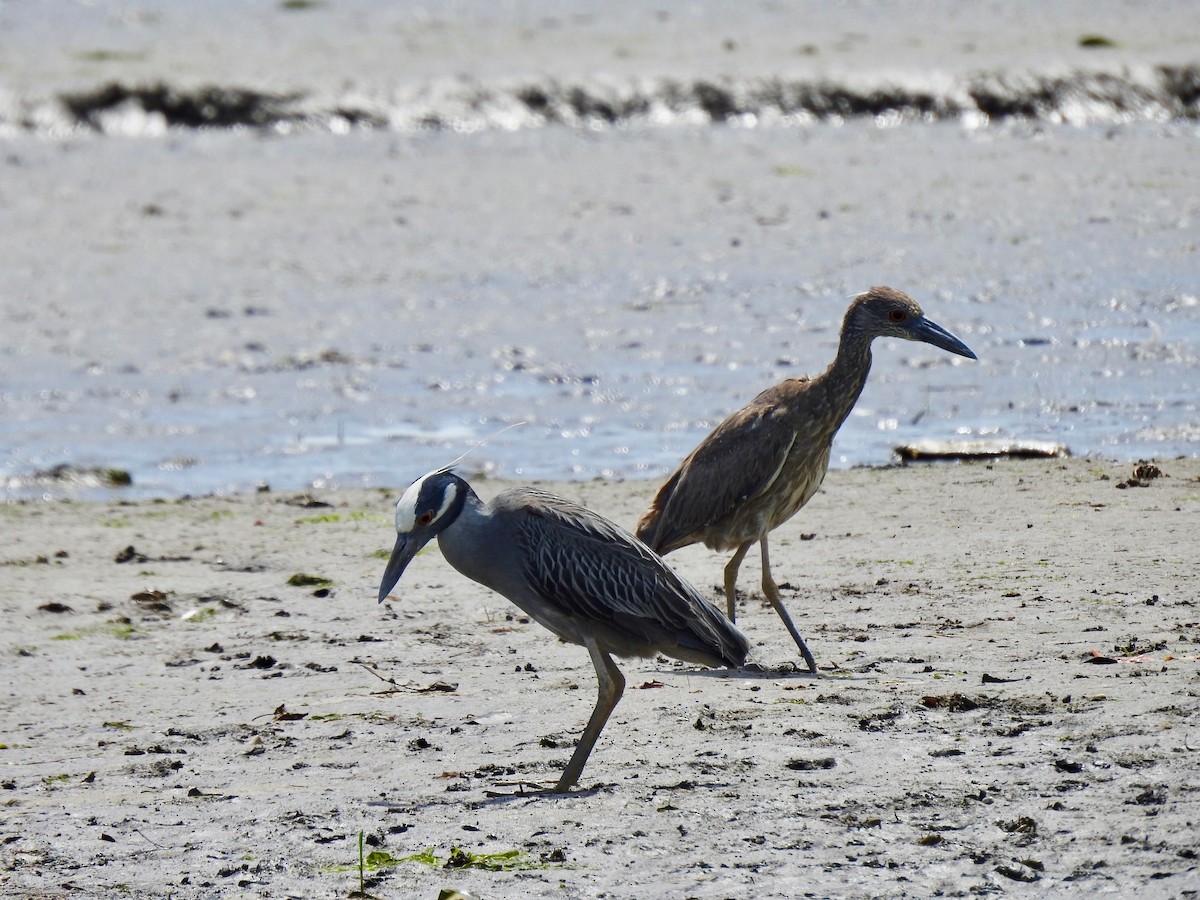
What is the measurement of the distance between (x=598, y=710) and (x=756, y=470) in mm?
1821

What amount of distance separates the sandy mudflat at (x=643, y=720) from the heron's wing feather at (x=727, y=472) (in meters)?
0.50

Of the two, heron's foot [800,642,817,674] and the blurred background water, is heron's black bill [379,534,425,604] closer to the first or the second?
heron's foot [800,642,817,674]

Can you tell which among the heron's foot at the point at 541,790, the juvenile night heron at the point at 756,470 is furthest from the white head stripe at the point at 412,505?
the juvenile night heron at the point at 756,470

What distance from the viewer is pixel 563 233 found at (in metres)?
14.6

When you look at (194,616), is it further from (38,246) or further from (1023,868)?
(38,246)

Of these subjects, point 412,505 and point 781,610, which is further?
point 781,610

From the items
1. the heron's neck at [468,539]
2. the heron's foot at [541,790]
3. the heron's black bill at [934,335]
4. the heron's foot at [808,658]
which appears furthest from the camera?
the heron's black bill at [934,335]

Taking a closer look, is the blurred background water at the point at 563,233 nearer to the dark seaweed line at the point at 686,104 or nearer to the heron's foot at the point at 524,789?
the dark seaweed line at the point at 686,104

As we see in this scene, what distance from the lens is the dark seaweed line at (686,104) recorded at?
18.4 m

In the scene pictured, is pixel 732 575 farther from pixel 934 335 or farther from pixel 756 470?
pixel 934 335

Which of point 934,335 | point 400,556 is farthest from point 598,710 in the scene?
point 934,335

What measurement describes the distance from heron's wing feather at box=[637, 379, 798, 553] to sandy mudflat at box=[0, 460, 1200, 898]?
50cm

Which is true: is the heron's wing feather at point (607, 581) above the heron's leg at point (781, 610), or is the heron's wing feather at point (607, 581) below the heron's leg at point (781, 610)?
above

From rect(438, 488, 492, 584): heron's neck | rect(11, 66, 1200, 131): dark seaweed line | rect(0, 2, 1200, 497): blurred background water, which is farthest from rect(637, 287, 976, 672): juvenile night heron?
rect(11, 66, 1200, 131): dark seaweed line
